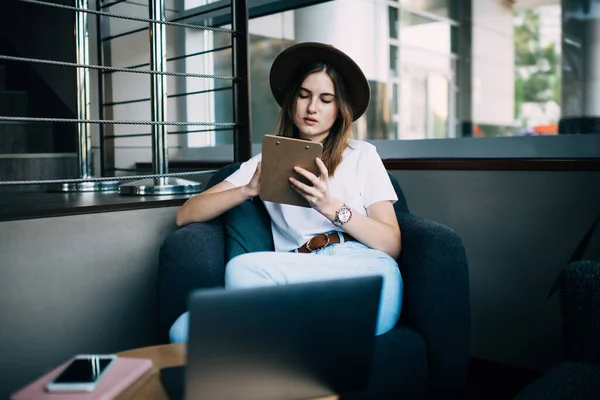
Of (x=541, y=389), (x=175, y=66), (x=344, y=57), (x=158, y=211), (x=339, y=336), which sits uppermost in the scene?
(x=175, y=66)

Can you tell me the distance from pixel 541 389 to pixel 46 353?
4.65 ft

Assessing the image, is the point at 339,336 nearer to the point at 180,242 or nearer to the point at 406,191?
the point at 180,242

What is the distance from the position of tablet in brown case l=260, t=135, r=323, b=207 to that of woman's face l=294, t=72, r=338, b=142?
0.34 meters

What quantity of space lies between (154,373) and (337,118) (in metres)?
1.15

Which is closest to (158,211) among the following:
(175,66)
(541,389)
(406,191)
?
(406,191)

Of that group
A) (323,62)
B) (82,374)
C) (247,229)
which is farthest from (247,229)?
(82,374)

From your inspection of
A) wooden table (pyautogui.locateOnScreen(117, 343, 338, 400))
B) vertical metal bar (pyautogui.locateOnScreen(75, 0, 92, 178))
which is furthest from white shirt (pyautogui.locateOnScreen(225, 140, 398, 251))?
vertical metal bar (pyautogui.locateOnScreen(75, 0, 92, 178))

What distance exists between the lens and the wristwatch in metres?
1.64

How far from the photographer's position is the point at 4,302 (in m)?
1.61

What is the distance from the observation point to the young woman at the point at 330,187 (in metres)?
1.62

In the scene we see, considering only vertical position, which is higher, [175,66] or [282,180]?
[175,66]

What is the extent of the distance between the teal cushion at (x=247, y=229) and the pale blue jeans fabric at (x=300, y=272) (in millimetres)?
365

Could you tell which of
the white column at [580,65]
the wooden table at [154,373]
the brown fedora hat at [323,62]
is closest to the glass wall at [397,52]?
the white column at [580,65]

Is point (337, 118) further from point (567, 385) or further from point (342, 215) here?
point (567, 385)
